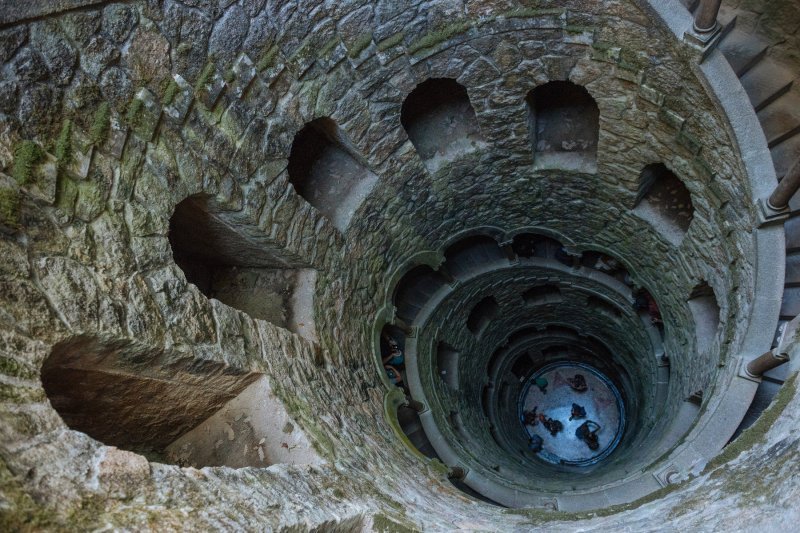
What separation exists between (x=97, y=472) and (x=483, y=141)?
5416 mm

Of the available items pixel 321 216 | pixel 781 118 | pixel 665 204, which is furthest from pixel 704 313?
pixel 321 216

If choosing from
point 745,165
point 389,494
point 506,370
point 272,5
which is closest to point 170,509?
point 389,494

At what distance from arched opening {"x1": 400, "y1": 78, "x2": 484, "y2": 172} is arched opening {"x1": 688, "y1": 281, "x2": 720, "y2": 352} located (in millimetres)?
3124

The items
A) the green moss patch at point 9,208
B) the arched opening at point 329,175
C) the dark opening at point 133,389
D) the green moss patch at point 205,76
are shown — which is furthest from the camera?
the arched opening at point 329,175

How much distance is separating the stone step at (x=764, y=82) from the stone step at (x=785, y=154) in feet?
1.24

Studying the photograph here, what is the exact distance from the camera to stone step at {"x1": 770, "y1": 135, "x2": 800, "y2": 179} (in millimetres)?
4992

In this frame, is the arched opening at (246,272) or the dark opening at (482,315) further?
the dark opening at (482,315)

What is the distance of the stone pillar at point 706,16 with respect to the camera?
431cm

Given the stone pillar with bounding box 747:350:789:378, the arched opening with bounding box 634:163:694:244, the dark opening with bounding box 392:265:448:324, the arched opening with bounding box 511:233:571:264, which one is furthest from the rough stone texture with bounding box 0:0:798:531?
the arched opening with bounding box 511:233:571:264

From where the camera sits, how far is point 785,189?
4.37 metres

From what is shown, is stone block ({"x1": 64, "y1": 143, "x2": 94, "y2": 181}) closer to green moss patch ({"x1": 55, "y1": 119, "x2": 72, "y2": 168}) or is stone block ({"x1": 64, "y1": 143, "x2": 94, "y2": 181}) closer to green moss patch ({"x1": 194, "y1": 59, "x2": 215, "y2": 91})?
green moss patch ({"x1": 55, "y1": 119, "x2": 72, "y2": 168})

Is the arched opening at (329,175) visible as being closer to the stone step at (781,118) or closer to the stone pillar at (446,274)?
the stone pillar at (446,274)

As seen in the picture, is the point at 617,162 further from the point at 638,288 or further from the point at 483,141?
the point at 638,288

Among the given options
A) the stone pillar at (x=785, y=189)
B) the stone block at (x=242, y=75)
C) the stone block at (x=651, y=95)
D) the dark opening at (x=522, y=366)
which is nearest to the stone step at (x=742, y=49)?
the stone block at (x=651, y=95)
